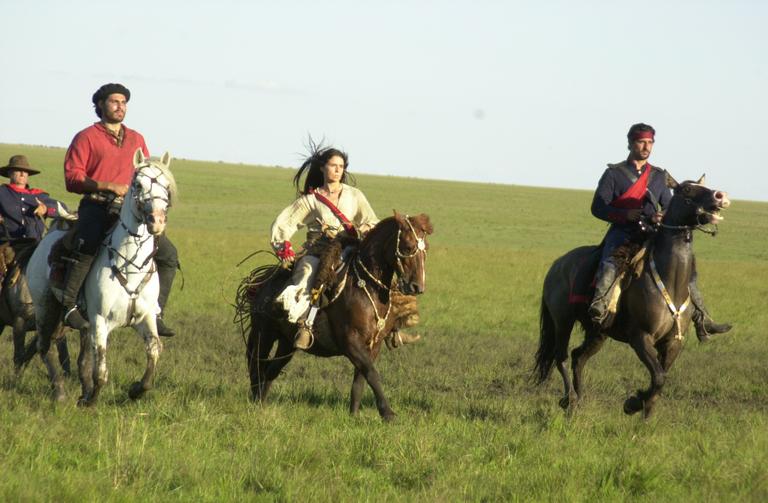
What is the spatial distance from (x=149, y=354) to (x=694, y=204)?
16.5 feet

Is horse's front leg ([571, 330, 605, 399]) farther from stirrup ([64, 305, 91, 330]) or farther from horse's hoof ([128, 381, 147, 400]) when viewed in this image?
stirrup ([64, 305, 91, 330])

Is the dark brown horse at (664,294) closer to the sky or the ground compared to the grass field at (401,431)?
closer to the sky

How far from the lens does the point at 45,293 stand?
1034cm

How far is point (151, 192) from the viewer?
8.77 meters

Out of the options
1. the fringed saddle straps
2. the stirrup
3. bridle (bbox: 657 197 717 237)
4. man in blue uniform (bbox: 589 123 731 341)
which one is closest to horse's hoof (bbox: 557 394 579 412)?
man in blue uniform (bbox: 589 123 731 341)

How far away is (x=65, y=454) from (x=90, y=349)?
10.2 ft

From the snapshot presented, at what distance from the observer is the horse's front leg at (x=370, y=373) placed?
9.39 metres

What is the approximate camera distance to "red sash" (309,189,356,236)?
10.3 metres

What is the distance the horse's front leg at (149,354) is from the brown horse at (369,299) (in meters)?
1.18

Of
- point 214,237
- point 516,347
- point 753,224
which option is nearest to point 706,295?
point 516,347

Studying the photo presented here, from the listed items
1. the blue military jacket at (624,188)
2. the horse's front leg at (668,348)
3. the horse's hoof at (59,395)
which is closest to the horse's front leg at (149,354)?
the horse's hoof at (59,395)

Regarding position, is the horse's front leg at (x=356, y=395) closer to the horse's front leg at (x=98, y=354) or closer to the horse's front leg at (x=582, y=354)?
the horse's front leg at (x=98, y=354)

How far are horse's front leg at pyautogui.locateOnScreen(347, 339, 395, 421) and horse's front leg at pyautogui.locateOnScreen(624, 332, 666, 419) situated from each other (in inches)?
92.2

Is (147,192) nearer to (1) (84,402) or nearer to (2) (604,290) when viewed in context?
(1) (84,402)
